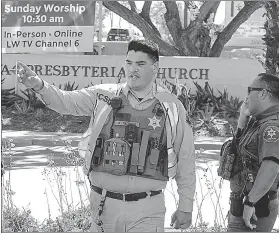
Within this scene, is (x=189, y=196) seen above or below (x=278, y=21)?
below

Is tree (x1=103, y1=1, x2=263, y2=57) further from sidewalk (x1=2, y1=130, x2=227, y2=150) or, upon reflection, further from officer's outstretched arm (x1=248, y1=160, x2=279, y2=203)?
officer's outstretched arm (x1=248, y1=160, x2=279, y2=203)

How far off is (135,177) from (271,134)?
783 millimetres

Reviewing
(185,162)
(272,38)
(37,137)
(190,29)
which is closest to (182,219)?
(185,162)

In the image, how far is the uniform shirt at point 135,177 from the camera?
380cm

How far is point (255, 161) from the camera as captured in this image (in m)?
3.89

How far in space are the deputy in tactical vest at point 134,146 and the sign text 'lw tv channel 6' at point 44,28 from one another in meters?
16.6

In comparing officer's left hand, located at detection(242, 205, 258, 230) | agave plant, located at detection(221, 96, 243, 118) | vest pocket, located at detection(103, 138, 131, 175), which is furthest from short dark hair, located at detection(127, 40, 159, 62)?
agave plant, located at detection(221, 96, 243, 118)

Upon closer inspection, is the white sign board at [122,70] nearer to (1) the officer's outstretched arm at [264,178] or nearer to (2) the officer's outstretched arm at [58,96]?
(2) the officer's outstretched arm at [58,96]

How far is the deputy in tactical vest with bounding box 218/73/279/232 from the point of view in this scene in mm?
3746

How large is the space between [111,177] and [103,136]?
9.3 inches

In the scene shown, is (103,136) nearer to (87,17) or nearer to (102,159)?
(102,159)

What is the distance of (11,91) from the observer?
63.0 feet

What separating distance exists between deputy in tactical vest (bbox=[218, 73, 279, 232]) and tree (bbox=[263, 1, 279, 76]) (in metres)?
2.95

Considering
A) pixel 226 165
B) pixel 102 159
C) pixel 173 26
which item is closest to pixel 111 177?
pixel 102 159
